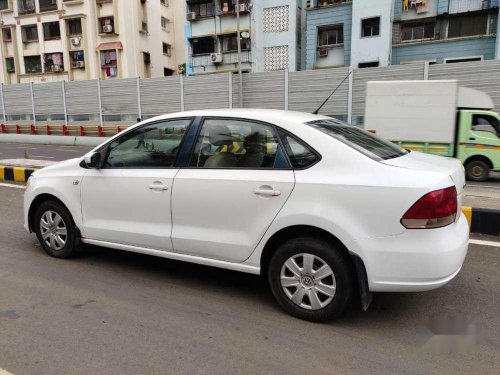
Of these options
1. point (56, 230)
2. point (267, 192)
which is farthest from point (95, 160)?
point (267, 192)

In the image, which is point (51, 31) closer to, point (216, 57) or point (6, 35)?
point (6, 35)

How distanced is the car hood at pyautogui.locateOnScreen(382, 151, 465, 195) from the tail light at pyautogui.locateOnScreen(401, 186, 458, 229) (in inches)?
10.2

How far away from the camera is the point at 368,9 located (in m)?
26.5

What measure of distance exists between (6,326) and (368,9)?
27.4 meters

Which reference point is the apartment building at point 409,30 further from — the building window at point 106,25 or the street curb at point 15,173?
the street curb at point 15,173

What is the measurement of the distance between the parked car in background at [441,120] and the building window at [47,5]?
117ft

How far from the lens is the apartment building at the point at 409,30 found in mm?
24797

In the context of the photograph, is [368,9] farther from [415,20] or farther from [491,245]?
[491,245]

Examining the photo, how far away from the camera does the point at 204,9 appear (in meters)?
33.7

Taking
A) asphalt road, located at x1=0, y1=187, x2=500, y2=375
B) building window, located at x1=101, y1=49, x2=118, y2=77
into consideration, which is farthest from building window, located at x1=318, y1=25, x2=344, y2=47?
asphalt road, located at x1=0, y1=187, x2=500, y2=375

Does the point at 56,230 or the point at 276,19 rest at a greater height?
the point at 276,19

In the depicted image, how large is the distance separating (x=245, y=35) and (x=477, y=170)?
23270mm

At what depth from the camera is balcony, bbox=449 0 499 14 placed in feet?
78.8

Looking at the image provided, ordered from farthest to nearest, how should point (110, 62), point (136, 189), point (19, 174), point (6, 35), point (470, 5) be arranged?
point (6, 35), point (110, 62), point (470, 5), point (19, 174), point (136, 189)
